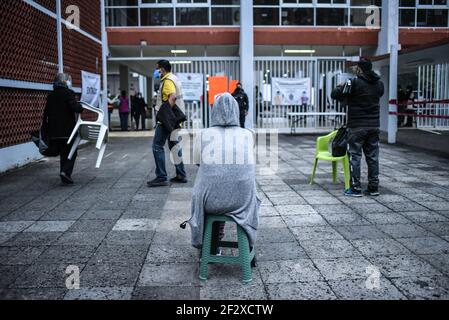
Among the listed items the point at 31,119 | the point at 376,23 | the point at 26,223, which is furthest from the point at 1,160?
the point at 376,23

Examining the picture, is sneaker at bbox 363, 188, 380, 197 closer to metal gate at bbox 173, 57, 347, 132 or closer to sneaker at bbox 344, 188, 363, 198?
sneaker at bbox 344, 188, 363, 198

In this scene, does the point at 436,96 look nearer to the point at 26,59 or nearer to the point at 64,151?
the point at 26,59

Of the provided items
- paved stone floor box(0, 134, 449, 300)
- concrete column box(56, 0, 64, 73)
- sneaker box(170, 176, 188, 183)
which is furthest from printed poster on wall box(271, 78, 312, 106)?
sneaker box(170, 176, 188, 183)

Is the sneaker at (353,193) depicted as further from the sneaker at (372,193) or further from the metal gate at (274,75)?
the metal gate at (274,75)

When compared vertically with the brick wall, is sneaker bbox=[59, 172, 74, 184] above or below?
below

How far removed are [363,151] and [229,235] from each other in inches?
107

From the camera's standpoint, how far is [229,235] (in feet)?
16.6

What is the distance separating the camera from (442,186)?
747 centimetres

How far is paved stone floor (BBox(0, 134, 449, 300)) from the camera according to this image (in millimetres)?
3646

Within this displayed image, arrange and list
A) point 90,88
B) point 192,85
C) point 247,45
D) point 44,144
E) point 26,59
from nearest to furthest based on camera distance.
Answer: point 44,144, point 26,59, point 90,88, point 192,85, point 247,45

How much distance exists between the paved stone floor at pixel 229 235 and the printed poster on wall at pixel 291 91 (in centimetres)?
949

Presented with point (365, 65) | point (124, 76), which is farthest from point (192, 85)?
point (365, 65)

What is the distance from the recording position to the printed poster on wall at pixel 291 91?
17375mm

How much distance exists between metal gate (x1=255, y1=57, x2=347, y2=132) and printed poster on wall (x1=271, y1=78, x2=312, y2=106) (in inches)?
9.2
